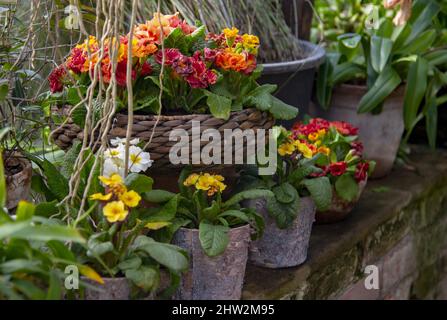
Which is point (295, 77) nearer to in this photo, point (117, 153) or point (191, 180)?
point (191, 180)

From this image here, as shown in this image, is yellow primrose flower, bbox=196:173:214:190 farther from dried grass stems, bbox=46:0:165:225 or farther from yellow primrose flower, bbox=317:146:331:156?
yellow primrose flower, bbox=317:146:331:156

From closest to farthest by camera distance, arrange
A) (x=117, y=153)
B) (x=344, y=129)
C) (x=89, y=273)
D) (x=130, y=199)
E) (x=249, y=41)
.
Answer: (x=89, y=273) < (x=130, y=199) < (x=117, y=153) < (x=249, y=41) < (x=344, y=129)

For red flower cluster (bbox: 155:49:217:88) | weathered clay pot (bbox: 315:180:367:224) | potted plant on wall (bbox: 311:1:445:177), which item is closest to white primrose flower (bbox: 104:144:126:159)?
red flower cluster (bbox: 155:49:217:88)

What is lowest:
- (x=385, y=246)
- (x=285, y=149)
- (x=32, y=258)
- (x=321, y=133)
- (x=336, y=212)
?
(x=385, y=246)

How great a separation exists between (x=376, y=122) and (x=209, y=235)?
138 centimetres

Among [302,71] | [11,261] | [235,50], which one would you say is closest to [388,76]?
[302,71]

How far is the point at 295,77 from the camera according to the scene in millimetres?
2363

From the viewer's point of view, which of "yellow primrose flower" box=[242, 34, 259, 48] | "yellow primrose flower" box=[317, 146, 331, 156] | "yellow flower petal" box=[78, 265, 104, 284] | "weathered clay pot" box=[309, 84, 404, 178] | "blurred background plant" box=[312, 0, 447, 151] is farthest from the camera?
"weathered clay pot" box=[309, 84, 404, 178]

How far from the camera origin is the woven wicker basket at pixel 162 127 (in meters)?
1.60

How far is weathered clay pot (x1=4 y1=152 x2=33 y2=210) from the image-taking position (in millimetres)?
1615

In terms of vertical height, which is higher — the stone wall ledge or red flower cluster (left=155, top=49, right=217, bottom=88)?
red flower cluster (left=155, top=49, right=217, bottom=88)

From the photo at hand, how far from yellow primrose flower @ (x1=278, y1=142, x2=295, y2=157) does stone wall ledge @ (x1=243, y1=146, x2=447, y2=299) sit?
31cm

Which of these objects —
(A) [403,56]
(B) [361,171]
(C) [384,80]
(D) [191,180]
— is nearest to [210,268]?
(D) [191,180]
